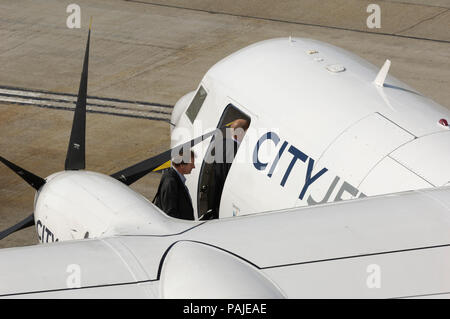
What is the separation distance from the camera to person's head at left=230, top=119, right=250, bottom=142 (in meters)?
12.2

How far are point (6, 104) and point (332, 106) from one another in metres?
12.4

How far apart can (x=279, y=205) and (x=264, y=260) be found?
4236 mm

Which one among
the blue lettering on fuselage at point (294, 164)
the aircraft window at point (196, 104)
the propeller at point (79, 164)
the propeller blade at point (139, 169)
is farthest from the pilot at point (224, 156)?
the aircraft window at point (196, 104)

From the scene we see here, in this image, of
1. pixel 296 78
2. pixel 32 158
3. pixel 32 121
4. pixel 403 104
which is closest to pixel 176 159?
pixel 296 78

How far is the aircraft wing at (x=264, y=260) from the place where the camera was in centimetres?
655

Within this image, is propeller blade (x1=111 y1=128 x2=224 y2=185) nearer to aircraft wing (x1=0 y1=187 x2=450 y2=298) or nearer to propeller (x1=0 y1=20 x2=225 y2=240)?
propeller (x1=0 y1=20 x2=225 y2=240)

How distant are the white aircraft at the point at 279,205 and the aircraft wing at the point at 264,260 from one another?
0.01m

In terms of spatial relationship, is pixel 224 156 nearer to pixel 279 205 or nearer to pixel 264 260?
pixel 279 205

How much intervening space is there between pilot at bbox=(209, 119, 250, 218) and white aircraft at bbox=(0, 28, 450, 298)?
6.8 inches

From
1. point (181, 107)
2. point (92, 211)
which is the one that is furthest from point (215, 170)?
point (92, 211)

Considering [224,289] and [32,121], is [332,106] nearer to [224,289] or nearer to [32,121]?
[224,289]

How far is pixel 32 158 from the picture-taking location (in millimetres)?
19016

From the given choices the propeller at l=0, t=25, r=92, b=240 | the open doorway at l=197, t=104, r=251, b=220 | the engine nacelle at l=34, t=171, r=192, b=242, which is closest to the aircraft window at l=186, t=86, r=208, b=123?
the open doorway at l=197, t=104, r=251, b=220

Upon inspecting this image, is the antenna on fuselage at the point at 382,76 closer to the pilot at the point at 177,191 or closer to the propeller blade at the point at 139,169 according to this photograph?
the pilot at the point at 177,191
